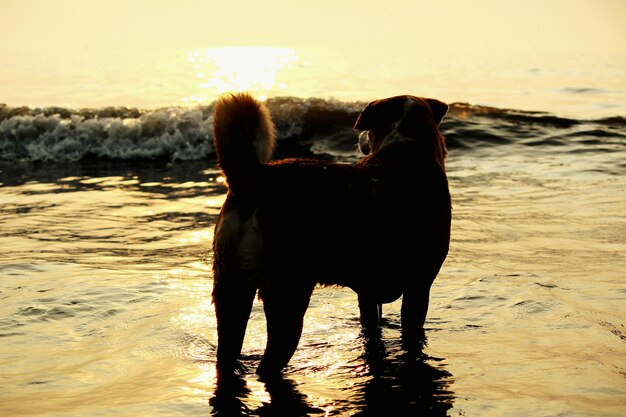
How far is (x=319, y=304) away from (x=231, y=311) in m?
2.38

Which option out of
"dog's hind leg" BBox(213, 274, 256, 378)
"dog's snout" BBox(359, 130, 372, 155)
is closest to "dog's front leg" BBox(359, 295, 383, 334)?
"dog's snout" BBox(359, 130, 372, 155)

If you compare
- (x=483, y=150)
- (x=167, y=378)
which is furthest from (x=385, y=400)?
(x=483, y=150)

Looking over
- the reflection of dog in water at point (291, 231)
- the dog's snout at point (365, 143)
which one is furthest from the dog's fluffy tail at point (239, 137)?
the dog's snout at point (365, 143)

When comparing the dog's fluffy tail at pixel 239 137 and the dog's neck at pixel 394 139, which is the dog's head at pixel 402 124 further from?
the dog's fluffy tail at pixel 239 137

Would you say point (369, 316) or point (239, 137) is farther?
point (369, 316)

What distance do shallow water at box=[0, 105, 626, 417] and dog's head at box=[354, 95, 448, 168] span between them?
1.48 m

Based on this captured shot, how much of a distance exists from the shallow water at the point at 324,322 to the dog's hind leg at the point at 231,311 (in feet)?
0.97

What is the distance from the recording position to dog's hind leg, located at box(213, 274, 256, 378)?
475cm

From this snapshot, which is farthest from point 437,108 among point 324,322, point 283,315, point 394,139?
point 283,315

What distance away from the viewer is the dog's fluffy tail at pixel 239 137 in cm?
466

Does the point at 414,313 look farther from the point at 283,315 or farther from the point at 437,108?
the point at 437,108

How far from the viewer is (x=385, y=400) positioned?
201 inches

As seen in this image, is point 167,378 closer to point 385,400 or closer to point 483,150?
point 385,400

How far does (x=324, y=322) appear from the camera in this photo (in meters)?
6.64
